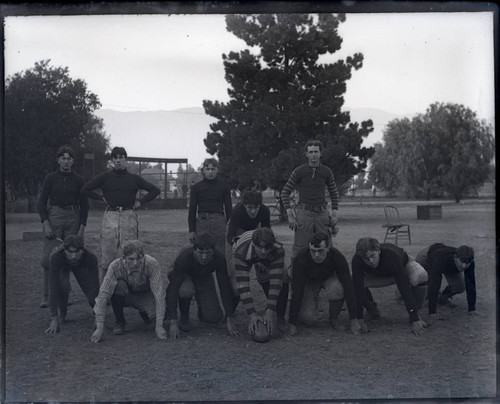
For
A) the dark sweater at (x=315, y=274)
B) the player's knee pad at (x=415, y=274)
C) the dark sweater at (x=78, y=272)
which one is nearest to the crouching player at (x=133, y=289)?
the dark sweater at (x=78, y=272)

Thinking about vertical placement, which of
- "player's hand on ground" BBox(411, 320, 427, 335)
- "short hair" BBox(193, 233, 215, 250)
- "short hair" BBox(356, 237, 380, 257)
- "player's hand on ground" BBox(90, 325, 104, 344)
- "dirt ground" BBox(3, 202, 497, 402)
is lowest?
"dirt ground" BBox(3, 202, 497, 402)

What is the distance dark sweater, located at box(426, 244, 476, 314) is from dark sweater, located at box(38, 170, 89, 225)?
12.5 ft

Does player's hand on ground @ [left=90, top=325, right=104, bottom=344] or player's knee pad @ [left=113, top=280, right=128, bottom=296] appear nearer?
player's hand on ground @ [left=90, top=325, right=104, bottom=344]

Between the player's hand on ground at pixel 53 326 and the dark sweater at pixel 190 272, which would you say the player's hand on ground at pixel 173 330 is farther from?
the player's hand on ground at pixel 53 326

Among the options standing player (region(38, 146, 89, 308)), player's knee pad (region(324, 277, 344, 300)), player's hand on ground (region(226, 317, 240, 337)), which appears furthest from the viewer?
standing player (region(38, 146, 89, 308))

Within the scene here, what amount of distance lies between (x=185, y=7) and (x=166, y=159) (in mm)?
16996

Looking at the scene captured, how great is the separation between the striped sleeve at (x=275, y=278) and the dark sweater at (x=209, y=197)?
905mm

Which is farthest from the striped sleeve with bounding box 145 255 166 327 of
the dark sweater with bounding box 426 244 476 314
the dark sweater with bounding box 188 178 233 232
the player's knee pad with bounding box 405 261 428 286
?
the dark sweater with bounding box 426 244 476 314

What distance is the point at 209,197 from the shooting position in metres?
5.90

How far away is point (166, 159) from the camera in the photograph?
21.1 meters

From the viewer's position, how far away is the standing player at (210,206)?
5.88m

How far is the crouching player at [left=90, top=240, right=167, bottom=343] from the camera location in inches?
195

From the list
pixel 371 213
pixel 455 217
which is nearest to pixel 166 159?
pixel 371 213

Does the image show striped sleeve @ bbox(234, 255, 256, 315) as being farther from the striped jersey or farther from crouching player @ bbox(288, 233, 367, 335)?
crouching player @ bbox(288, 233, 367, 335)
